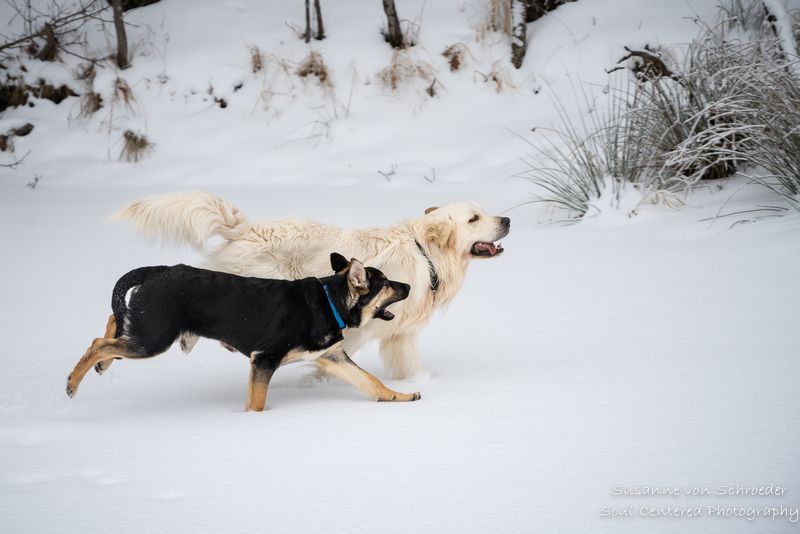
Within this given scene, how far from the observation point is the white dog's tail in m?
4.59

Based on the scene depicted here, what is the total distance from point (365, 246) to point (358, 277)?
2.30ft

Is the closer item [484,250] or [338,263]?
[338,263]

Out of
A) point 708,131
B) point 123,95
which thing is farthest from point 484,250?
point 123,95

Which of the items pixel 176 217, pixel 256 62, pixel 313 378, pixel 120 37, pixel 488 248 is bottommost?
pixel 313 378

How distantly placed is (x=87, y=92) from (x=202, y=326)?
32.3 feet

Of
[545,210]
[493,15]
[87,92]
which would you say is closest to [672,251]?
[545,210]

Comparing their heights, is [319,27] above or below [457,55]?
above

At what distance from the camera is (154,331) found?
4.00 metres

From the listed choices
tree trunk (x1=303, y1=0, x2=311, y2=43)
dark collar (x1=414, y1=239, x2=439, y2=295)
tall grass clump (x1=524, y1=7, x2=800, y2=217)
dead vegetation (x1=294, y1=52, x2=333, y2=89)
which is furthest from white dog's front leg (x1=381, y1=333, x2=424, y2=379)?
tree trunk (x1=303, y1=0, x2=311, y2=43)

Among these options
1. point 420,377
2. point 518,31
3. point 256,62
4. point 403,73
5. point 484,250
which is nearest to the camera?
point 420,377

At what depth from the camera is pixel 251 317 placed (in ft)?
13.5

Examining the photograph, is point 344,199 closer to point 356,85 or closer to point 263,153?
point 263,153

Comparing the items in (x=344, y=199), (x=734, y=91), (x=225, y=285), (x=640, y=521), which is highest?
(x=734, y=91)

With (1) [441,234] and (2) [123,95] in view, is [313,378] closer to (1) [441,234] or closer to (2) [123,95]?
(1) [441,234]
